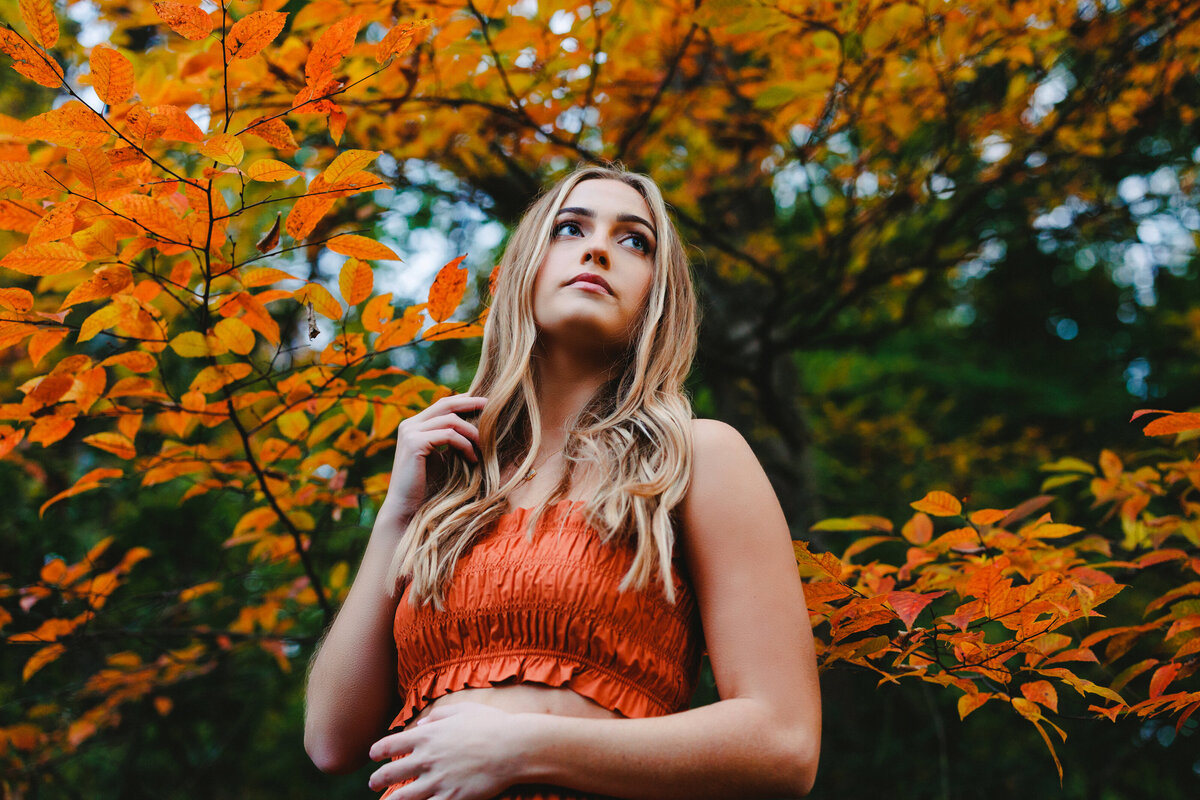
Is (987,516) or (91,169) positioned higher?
(91,169)

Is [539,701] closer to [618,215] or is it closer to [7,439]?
[618,215]

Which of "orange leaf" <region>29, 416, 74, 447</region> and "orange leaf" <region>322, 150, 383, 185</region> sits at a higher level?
"orange leaf" <region>322, 150, 383, 185</region>

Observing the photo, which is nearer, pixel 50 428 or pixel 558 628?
pixel 558 628

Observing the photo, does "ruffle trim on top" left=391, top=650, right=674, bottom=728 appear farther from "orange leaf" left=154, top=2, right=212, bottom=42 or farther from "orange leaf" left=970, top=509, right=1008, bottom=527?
"orange leaf" left=154, top=2, right=212, bottom=42

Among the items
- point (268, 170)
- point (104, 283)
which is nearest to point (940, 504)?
point (268, 170)

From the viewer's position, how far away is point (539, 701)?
1300 mm

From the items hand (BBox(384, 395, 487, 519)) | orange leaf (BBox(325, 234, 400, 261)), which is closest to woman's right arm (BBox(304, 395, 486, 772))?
hand (BBox(384, 395, 487, 519))

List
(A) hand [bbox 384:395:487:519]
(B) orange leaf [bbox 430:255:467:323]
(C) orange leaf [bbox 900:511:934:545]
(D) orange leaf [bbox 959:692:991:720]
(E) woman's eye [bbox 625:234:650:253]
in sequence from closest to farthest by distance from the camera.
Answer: (D) orange leaf [bbox 959:692:991:720], (A) hand [bbox 384:395:487:519], (B) orange leaf [bbox 430:255:467:323], (E) woman's eye [bbox 625:234:650:253], (C) orange leaf [bbox 900:511:934:545]

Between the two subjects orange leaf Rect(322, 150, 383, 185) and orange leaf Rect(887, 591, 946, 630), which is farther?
orange leaf Rect(887, 591, 946, 630)

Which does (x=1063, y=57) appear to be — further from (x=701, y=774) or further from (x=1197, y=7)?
(x=701, y=774)

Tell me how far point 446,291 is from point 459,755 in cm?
95

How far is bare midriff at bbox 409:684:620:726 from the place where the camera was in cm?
129

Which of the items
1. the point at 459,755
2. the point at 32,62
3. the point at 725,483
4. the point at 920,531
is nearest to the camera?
the point at 459,755

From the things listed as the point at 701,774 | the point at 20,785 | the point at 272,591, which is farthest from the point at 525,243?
the point at 20,785
